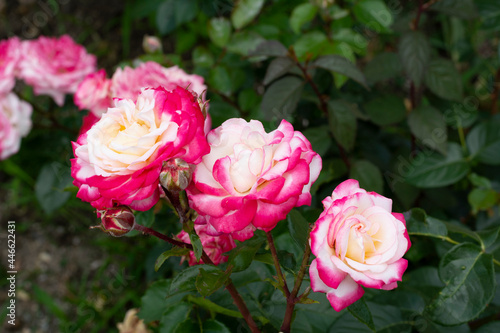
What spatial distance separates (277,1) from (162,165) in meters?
1.02

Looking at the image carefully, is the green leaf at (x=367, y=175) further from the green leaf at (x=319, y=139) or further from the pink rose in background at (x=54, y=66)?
the pink rose in background at (x=54, y=66)

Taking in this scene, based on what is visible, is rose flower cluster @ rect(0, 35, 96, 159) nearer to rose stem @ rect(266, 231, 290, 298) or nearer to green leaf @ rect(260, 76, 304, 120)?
green leaf @ rect(260, 76, 304, 120)

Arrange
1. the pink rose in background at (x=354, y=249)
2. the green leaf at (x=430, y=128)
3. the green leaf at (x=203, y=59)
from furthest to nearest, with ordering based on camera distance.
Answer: the green leaf at (x=203, y=59) < the green leaf at (x=430, y=128) < the pink rose in background at (x=354, y=249)

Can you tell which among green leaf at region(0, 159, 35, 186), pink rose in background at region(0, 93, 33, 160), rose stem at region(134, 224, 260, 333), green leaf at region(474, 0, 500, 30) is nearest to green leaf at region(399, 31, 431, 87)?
green leaf at region(474, 0, 500, 30)

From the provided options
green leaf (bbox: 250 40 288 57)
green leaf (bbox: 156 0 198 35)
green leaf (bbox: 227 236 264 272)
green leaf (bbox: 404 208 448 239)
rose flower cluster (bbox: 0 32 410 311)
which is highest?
rose flower cluster (bbox: 0 32 410 311)

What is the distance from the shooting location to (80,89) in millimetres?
1007

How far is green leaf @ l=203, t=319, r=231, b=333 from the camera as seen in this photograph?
72cm

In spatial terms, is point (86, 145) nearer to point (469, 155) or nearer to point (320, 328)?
point (320, 328)

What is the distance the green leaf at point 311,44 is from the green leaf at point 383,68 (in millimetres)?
163

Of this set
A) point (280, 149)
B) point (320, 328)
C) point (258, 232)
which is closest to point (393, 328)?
point (320, 328)

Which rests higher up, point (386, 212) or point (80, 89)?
point (386, 212)

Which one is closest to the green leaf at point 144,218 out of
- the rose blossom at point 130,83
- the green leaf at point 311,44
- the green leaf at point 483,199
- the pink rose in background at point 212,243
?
the pink rose in background at point 212,243

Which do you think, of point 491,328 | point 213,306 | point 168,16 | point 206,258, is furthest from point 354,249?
point 168,16

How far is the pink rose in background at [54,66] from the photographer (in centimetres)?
130
